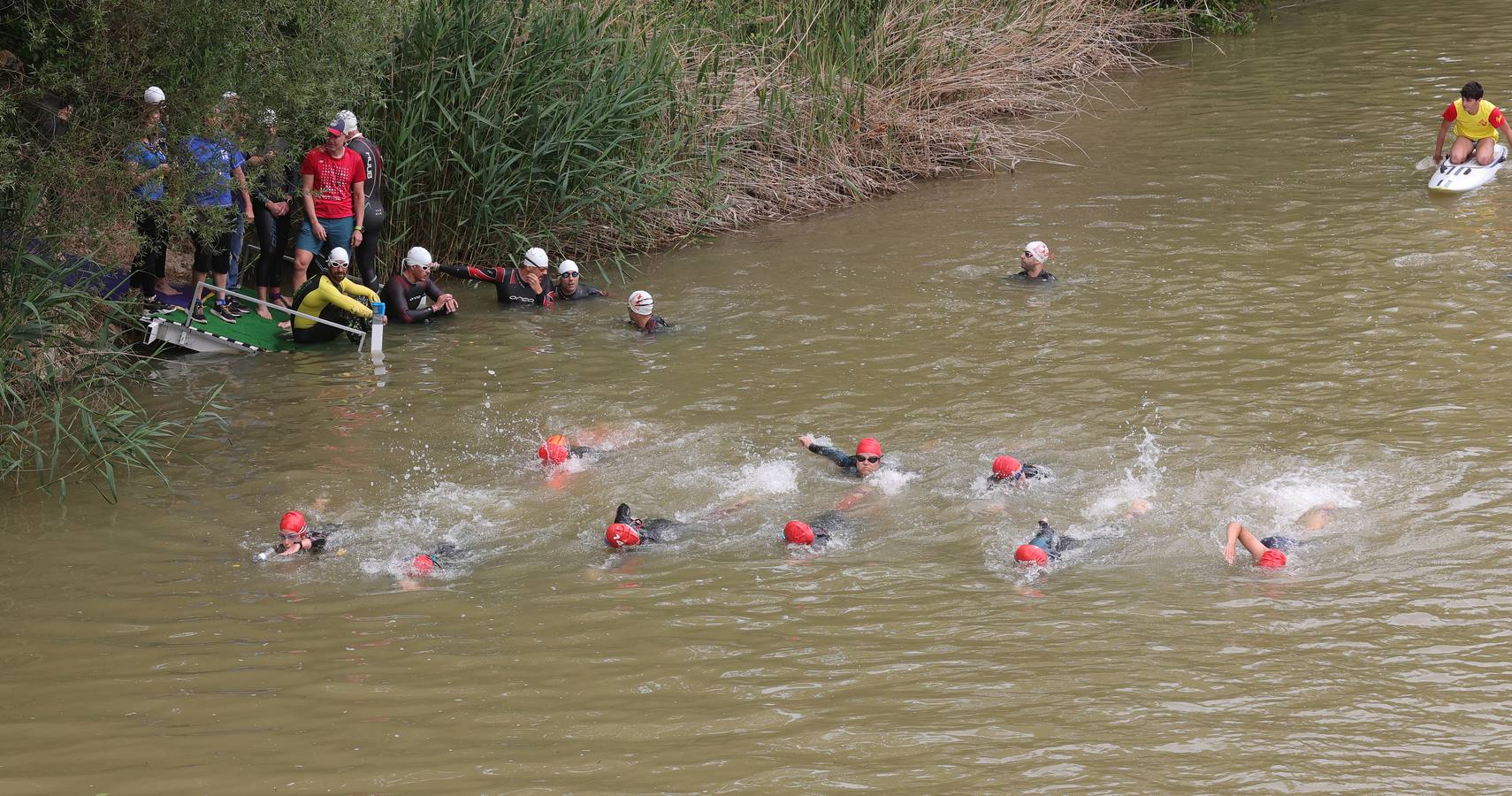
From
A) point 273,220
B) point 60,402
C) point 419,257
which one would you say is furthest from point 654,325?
point 60,402

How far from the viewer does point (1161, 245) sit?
1475 cm

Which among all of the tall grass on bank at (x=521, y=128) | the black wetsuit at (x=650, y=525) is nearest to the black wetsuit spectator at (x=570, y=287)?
the tall grass on bank at (x=521, y=128)

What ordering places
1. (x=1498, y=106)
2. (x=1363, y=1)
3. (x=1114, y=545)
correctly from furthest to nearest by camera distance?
(x=1363, y=1) → (x=1498, y=106) → (x=1114, y=545)

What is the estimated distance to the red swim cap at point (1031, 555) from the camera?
8.14 metres

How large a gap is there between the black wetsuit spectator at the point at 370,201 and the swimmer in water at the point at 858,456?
576 cm

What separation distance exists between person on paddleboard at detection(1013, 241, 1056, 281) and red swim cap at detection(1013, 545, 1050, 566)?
6197mm

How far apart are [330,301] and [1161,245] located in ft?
27.5

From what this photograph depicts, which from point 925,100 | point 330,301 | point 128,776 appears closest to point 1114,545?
point 128,776

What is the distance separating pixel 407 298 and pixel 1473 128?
39.3ft

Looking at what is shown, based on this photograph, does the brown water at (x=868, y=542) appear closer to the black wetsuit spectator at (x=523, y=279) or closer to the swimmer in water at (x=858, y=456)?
the swimmer in water at (x=858, y=456)

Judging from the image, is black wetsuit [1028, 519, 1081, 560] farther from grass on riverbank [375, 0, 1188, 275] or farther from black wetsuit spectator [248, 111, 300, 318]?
grass on riverbank [375, 0, 1188, 275]

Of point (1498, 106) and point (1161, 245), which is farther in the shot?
point (1498, 106)

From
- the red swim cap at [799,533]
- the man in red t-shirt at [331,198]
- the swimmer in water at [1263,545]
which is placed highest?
the man in red t-shirt at [331,198]

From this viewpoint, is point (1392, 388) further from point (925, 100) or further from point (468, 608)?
point (925, 100)
